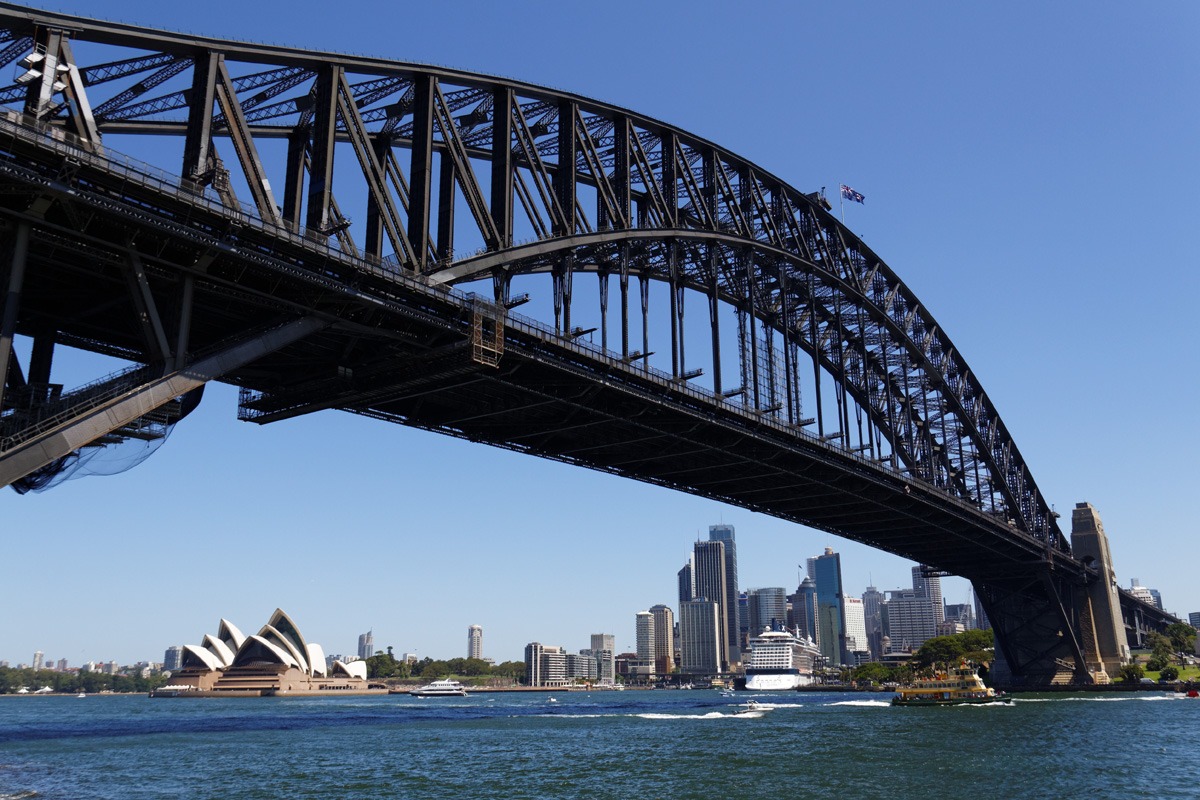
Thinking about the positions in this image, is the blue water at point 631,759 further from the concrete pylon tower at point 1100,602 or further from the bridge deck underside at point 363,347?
the concrete pylon tower at point 1100,602

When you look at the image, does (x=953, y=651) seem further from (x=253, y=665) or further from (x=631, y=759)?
(x=631, y=759)

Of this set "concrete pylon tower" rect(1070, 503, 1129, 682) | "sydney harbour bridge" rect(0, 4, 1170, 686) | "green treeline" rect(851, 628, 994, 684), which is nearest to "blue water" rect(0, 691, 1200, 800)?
"sydney harbour bridge" rect(0, 4, 1170, 686)

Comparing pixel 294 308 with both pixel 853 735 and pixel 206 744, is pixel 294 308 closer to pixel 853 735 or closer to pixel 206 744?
pixel 206 744

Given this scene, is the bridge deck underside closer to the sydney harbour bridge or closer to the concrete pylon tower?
the sydney harbour bridge

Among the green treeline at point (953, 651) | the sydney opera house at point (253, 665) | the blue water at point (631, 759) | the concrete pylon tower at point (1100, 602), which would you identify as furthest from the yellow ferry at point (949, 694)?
the sydney opera house at point (253, 665)

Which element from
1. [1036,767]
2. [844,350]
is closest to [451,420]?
[1036,767]
